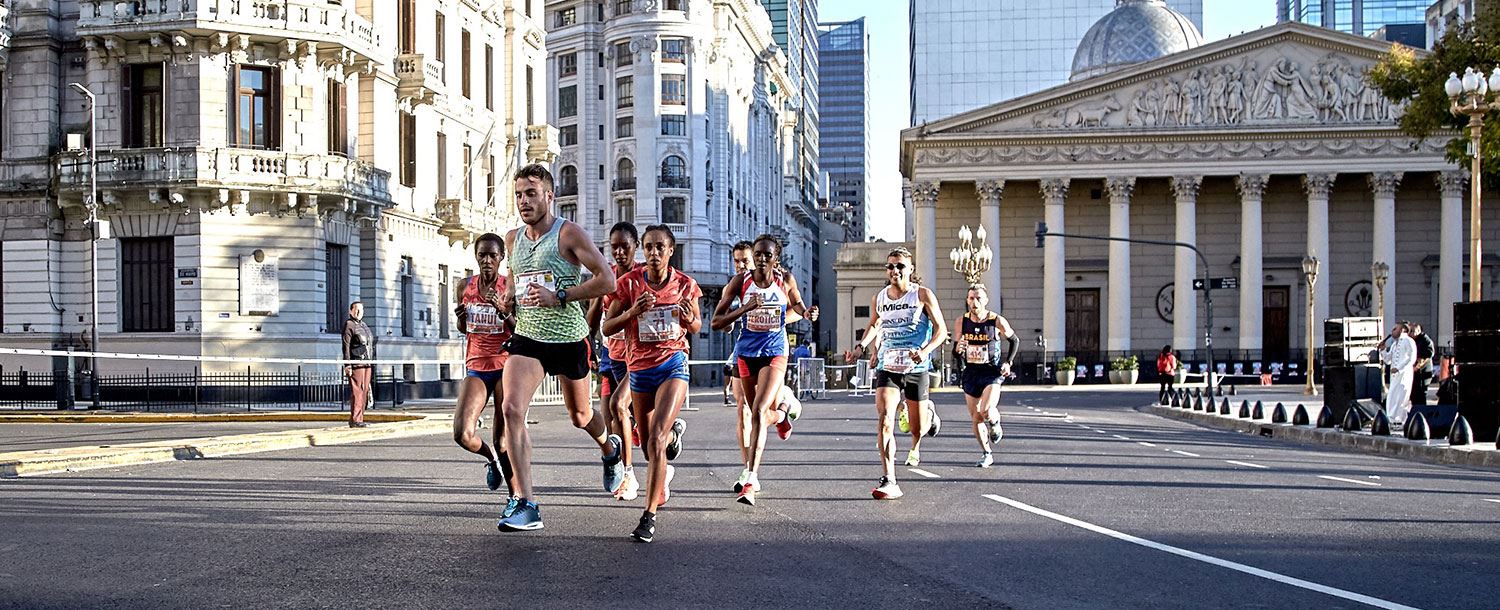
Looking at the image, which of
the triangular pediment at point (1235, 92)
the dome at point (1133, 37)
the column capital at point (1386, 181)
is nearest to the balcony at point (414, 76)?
the triangular pediment at point (1235, 92)

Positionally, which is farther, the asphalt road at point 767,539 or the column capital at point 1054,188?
the column capital at point 1054,188

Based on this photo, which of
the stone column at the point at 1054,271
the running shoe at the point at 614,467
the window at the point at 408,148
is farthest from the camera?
the stone column at the point at 1054,271

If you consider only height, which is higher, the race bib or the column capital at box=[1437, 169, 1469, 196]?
the column capital at box=[1437, 169, 1469, 196]

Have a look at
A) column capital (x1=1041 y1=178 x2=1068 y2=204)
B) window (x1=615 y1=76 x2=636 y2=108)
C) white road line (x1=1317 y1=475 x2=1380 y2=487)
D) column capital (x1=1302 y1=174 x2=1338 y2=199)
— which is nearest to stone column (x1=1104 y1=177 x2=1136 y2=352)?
column capital (x1=1041 y1=178 x2=1068 y2=204)

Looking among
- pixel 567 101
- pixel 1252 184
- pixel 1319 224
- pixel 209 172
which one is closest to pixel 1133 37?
pixel 1252 184

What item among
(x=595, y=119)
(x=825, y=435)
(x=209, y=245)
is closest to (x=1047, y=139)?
(x=595, y=119)

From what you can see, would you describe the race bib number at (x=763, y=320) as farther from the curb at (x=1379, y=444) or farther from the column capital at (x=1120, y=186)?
the column capital at (x=1120, y=186)

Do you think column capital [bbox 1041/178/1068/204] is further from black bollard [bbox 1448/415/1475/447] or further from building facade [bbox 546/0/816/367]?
black bollard [bbox 1448/415/1475/447]

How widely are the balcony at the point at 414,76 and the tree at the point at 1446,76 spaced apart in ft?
74.3

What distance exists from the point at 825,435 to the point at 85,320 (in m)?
21.0

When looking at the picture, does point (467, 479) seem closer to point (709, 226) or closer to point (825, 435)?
point (825, 435)

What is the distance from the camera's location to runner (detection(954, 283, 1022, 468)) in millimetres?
15445

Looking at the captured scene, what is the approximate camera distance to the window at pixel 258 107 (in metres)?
34.2

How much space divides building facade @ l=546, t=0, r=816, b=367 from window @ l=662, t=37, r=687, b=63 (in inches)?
2.2
